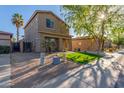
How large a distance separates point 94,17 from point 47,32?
6594mm

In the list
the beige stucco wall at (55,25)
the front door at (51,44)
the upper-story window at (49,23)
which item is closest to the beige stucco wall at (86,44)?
the beige stucco wall at (55,25)

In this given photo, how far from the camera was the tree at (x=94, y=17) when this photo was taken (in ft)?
67.6

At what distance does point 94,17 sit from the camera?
2061 centimetres

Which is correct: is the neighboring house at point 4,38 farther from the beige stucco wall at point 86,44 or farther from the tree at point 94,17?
the beige stucco wall at point 86,44

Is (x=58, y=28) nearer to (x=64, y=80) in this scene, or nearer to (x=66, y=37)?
(x=66, y=37)

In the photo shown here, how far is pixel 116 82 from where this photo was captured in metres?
7.74

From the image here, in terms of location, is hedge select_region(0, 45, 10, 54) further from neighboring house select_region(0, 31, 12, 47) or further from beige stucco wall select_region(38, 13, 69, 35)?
beige stucco wall select_region(38, 13, 69, 35)

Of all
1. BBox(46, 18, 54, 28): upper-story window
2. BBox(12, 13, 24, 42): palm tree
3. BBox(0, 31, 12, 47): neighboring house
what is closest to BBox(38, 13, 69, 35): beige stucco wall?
BBox(46, 18, 54, 28): upper-story window

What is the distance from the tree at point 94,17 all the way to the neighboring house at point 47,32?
121 inches

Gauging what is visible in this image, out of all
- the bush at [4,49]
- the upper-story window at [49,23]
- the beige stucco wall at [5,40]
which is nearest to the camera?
the bush at [4,49]

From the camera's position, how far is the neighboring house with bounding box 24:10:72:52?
2259 cm

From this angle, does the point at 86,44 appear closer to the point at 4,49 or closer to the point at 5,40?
the point at 5,40

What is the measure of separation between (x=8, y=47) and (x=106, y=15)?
13.8 metres
